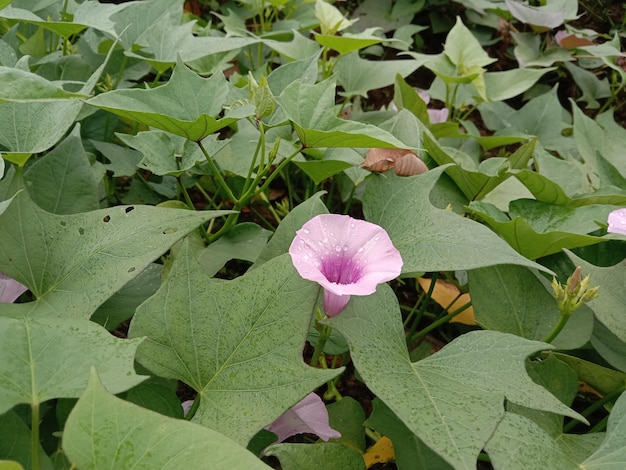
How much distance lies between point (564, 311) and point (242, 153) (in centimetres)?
57

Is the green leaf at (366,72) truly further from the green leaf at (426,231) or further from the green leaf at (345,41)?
the green leaf at (426,231)

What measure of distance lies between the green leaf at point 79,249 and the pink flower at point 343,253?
0.35 feet

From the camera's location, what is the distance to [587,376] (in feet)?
2.94

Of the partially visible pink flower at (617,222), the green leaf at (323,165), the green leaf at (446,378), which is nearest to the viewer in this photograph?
the green leaf at (446,378)

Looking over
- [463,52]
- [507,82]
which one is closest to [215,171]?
[463,52]

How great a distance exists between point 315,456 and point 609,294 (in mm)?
464

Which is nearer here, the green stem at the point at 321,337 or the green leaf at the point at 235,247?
the green stem at the point at 321,337

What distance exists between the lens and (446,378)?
0.70 meters

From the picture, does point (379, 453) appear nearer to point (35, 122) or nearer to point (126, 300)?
point (126, 300)

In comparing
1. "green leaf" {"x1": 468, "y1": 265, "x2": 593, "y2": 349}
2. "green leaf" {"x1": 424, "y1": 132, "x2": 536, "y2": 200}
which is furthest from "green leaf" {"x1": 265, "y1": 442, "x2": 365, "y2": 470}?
"green leaf" {"x1": 424, "y1": 132, "x2": 536, "y2": 200}

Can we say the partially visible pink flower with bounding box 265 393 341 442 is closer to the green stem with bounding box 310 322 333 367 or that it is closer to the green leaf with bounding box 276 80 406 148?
the green stem with bounding box 310 322 333 367

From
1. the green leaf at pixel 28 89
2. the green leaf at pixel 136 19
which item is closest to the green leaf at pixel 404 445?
the green leaf at pixel 28 89

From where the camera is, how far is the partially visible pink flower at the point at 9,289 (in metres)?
0.78

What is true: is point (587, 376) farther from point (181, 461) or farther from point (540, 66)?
point (540, 66)
